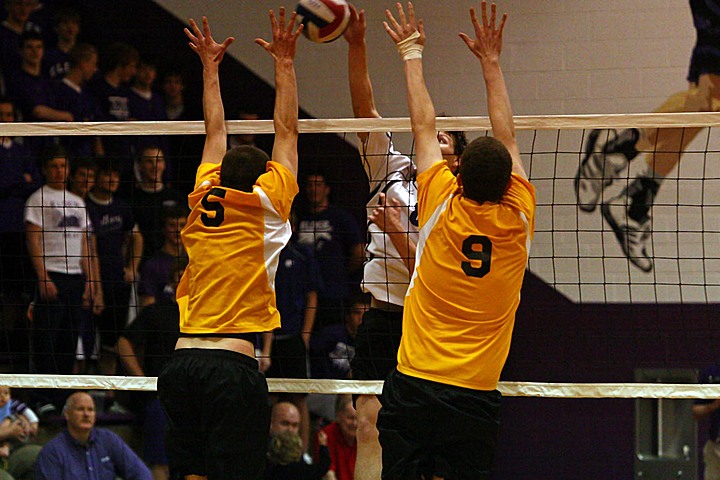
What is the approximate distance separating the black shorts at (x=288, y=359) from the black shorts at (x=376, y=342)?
8.74 ft

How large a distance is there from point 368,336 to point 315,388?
0.40 meters

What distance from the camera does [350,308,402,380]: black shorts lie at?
500 cm

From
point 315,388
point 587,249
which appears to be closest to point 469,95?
point 587,249

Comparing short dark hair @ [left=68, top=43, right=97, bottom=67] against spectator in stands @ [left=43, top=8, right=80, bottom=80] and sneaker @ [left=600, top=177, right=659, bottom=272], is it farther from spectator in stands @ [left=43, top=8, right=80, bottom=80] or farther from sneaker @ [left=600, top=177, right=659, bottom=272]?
sneaker @ [left=600, top=177, right=659, bottom=272]

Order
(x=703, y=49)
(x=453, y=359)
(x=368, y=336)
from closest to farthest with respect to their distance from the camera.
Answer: (x=453, y=359) → (x=368, y=336) → (x=703, y=49)

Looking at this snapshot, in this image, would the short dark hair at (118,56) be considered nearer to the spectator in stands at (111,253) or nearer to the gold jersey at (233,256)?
the spectator in stands at (111,253)

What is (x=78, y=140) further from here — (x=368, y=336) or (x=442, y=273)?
(x=442, y=273)

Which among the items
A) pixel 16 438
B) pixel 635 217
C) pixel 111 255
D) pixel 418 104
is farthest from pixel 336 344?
pixel 418 104

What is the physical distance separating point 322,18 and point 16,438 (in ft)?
12.8

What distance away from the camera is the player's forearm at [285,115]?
460cm

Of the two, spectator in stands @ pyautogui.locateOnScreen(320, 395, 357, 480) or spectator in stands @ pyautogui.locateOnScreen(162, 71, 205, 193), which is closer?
spectator in stands @ pyautogui.locateOnScreen(320, 395, 357, 480)

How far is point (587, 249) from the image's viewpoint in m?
8.45

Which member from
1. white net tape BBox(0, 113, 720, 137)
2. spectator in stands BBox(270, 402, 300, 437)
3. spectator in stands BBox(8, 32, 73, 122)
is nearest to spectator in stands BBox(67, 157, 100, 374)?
spectator in stands BBox(8, 32, 73, 122)

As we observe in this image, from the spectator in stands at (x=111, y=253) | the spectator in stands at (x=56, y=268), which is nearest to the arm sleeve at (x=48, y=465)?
the spectator in stands at (x=56, y=268)
